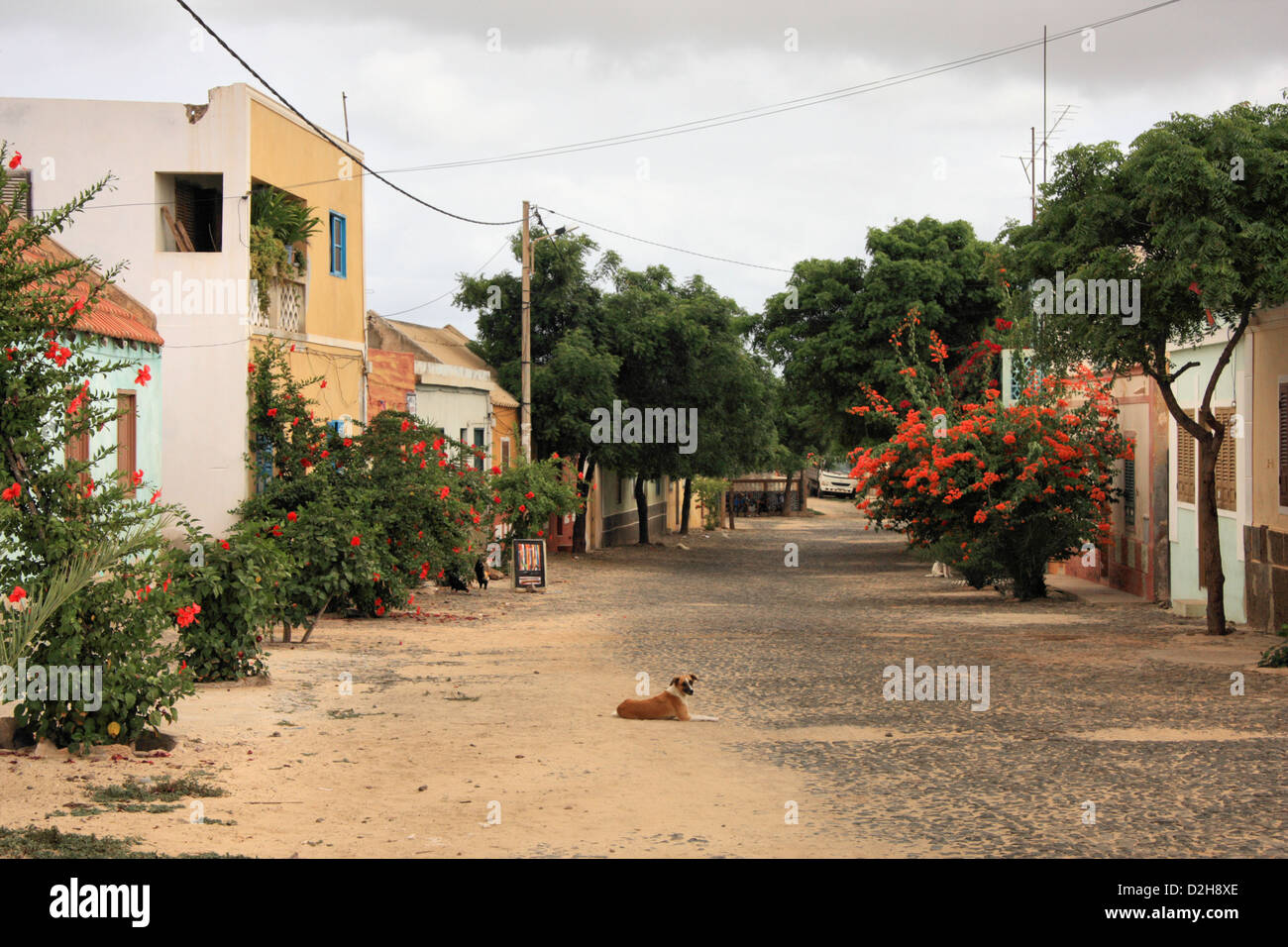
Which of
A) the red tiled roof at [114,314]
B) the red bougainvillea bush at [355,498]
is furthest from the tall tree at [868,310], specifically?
the red tiled roof at [114,314]

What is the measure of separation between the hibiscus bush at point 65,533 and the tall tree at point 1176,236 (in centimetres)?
1028

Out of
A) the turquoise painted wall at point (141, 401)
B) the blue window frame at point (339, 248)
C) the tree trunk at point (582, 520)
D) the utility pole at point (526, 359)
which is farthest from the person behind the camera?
the tree trunk at point (582, 520)

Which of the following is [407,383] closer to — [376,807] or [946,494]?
[946,494]

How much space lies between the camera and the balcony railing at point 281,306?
19594 millimetres

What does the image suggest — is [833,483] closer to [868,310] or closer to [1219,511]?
[868,310]

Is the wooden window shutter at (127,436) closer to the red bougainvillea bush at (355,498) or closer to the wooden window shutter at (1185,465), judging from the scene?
the red bougainvillea bush at (355,498)

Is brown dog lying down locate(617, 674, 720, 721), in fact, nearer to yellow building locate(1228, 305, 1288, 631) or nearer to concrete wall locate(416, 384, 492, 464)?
yellow building locate(1228, 305, 1288, 631)

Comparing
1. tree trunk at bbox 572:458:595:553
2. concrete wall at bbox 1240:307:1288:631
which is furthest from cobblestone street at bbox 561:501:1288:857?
tree trunk at bbox 572:458:595:553

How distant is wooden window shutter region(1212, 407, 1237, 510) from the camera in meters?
17.2

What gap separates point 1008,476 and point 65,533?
15.5 meters

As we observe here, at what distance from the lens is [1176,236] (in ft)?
44.0

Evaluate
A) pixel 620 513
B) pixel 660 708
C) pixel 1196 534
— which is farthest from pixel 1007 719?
pixel 620 513

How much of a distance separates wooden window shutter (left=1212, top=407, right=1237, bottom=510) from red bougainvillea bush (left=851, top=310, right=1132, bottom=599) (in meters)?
2.38
